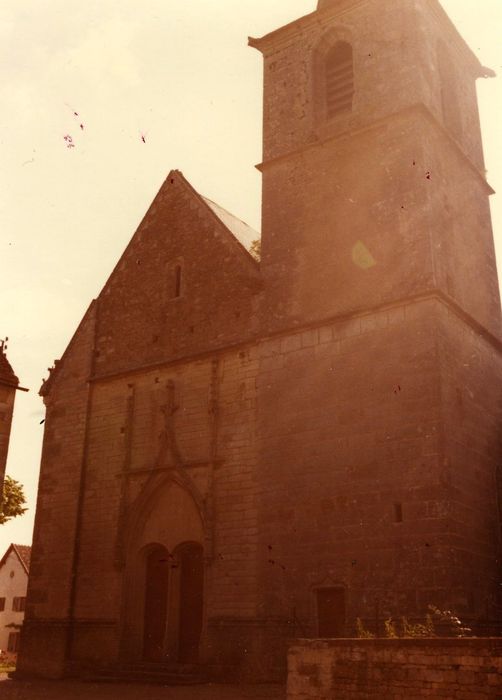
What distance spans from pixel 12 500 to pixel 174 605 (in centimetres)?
1539

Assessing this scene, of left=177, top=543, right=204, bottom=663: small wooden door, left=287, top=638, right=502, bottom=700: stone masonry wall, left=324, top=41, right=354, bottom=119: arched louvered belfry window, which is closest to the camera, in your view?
left=287, top=638, right=502, bottom=700: stone masonry wall

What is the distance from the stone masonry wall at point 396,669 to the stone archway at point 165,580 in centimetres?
694

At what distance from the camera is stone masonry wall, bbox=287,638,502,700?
26.6 feet

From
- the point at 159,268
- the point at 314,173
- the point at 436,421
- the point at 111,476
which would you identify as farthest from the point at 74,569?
the point at 314,173

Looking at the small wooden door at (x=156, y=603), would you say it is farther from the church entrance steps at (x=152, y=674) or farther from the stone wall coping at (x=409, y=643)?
the stone wall coping at (x=409, y=643)

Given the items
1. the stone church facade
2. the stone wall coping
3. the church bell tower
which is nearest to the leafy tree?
the stone church facade

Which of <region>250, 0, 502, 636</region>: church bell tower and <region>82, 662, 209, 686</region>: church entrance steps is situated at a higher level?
<region>250, 0, 502, 636</region>: church bell tower

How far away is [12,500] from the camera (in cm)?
3009

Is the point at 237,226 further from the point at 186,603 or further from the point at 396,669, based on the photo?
the point at 396,669

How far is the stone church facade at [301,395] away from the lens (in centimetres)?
1402

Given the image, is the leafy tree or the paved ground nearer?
the paved ground

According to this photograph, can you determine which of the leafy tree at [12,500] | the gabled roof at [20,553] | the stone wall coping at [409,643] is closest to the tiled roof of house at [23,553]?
the gabled roof at [20,553]

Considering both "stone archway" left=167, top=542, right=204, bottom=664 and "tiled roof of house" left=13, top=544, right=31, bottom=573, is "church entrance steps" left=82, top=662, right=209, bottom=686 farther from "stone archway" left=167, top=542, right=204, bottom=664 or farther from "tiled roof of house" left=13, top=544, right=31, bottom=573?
"tiled roof of house" left=13, top=544, right=31, bottom=573

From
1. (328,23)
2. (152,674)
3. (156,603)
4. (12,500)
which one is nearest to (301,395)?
(156,603)
